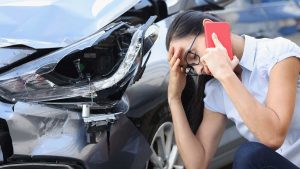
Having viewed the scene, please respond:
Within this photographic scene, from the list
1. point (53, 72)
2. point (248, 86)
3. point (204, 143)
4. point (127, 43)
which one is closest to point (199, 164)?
point (204, 143)

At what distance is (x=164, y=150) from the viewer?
282 centimetres

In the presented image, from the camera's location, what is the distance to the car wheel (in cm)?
268

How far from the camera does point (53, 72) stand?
216cm

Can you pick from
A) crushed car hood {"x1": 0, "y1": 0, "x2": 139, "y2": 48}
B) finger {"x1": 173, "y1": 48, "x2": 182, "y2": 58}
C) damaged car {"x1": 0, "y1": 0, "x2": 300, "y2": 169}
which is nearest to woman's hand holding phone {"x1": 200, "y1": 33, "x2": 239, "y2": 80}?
finger {"x1": 173, "y1": 48, "x2": 182, "y2": 58}

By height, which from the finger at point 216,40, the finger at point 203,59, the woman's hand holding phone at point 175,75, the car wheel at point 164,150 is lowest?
the car wheel at point 164,150

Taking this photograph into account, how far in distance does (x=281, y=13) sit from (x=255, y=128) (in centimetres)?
243

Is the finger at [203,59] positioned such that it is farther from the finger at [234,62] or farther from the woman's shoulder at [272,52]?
the woman's shoulder at [272,52]

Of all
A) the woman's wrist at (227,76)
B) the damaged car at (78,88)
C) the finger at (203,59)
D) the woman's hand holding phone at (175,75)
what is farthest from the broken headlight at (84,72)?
the woman's wrist at (227,76)

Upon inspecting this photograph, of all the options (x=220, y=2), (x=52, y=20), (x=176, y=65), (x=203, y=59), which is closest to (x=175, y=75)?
(x=176, y=65)

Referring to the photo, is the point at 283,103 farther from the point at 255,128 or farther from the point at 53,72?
the point at 53,72

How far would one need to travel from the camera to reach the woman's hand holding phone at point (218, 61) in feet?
6.93

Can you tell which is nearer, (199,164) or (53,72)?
(53,72)

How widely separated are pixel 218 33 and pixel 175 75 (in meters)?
0.36

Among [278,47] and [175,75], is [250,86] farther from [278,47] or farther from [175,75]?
[175,75]
